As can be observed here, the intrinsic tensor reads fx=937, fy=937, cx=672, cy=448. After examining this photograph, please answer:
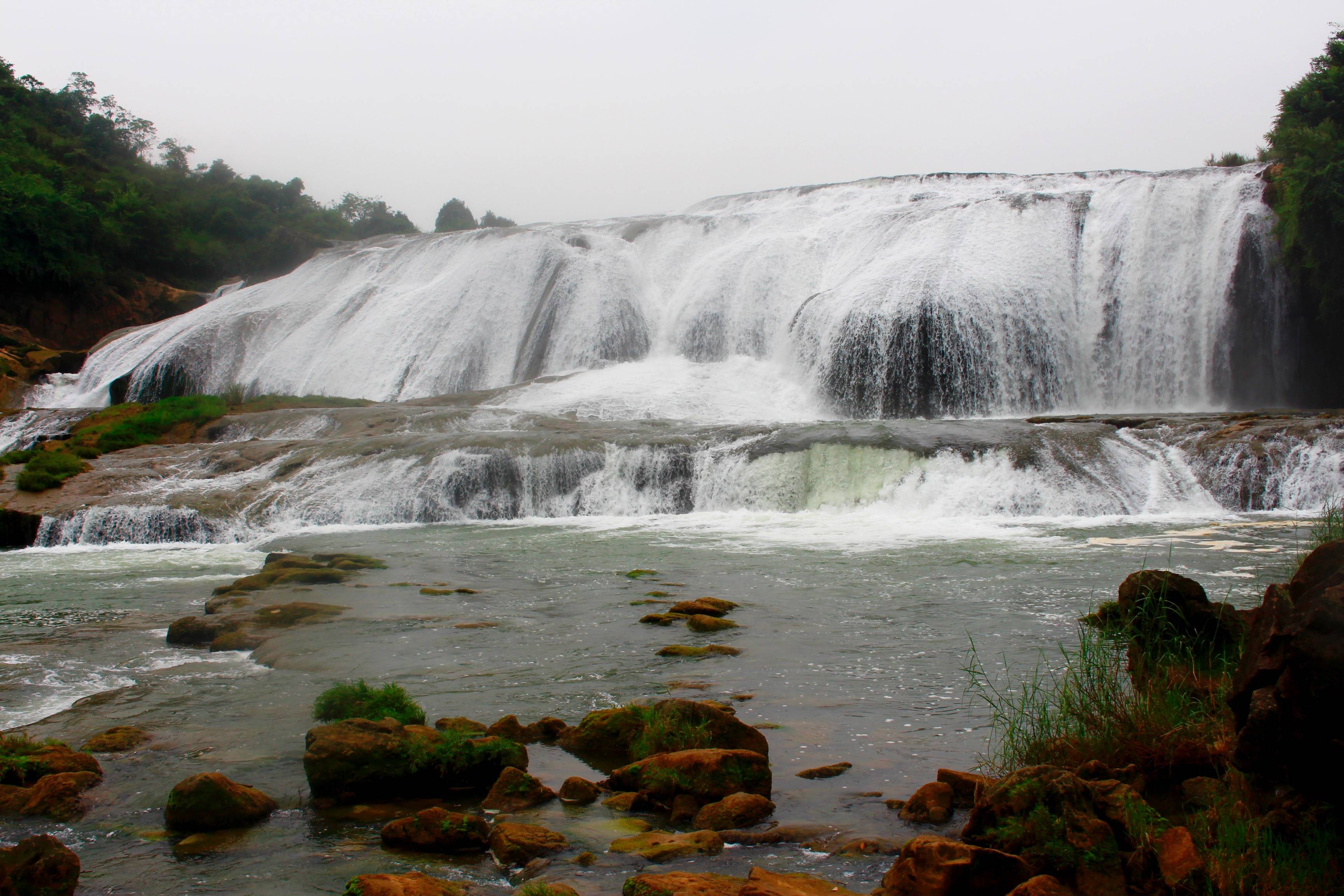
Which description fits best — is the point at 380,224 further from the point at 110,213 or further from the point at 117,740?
the point at 117,740

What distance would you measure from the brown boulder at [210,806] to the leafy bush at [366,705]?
36.4 inches

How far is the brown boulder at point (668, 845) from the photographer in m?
3.58

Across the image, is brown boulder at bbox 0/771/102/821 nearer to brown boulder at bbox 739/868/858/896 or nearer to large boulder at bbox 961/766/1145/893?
brown boulder at bbox 739/868/858/896

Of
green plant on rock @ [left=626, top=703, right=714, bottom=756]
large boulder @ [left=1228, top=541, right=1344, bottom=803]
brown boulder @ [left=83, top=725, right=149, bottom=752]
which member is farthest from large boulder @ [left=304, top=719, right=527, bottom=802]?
large boulder @ [left=1228, top=541, right=1344, bottom=803]

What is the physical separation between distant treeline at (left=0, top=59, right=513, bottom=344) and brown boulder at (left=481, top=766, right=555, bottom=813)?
146 feet

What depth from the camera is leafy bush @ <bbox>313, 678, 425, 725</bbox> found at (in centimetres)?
517

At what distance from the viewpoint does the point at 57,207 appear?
4081 centimetres

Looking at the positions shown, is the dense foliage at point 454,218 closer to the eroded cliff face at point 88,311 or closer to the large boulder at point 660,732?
the eroded cliff face at point 88,311

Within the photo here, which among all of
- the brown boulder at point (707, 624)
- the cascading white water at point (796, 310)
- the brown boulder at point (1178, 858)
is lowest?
the brown boulder at point (707, 624)

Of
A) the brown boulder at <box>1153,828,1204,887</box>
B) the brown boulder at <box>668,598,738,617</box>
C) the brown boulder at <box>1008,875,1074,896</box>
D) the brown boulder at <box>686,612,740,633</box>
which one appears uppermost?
the brown boulder at <box>1153,828,1204,887</box>

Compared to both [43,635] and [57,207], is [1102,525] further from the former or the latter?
[57,207]

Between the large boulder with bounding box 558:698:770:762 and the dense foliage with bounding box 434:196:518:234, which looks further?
the dense foliage with bounding box 434:196:518:234

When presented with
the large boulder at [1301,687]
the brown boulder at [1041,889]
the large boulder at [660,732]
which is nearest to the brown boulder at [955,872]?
the brown boulder at [1041,889]

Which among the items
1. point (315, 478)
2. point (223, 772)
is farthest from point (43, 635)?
point (315, 478)
